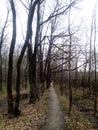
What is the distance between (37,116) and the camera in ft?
44.3

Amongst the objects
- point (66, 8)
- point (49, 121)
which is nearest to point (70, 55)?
point (66, 8)

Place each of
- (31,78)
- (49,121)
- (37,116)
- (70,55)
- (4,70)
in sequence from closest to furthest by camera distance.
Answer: (49,121), (37,116), (70,55), (31,78), (4,70)

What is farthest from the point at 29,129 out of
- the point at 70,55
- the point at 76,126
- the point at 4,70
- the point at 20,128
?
the point at 4,70

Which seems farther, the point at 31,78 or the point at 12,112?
the point at 31,78

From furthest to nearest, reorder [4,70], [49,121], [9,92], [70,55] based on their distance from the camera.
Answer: [4,70] → [70,55] → [9,92] → [49,121]

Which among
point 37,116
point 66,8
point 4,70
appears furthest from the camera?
point 4,70

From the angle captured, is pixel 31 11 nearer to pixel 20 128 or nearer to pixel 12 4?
pixel 12 4

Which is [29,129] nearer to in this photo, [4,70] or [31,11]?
[31,11]

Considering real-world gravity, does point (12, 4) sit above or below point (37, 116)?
above

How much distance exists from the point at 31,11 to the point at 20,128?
6903 millimetres

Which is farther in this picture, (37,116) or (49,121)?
(37,116)

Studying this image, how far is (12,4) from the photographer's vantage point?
14234mm

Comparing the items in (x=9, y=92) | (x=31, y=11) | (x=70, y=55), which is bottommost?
(x=9, y=92)

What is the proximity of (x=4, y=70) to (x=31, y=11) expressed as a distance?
158ft
